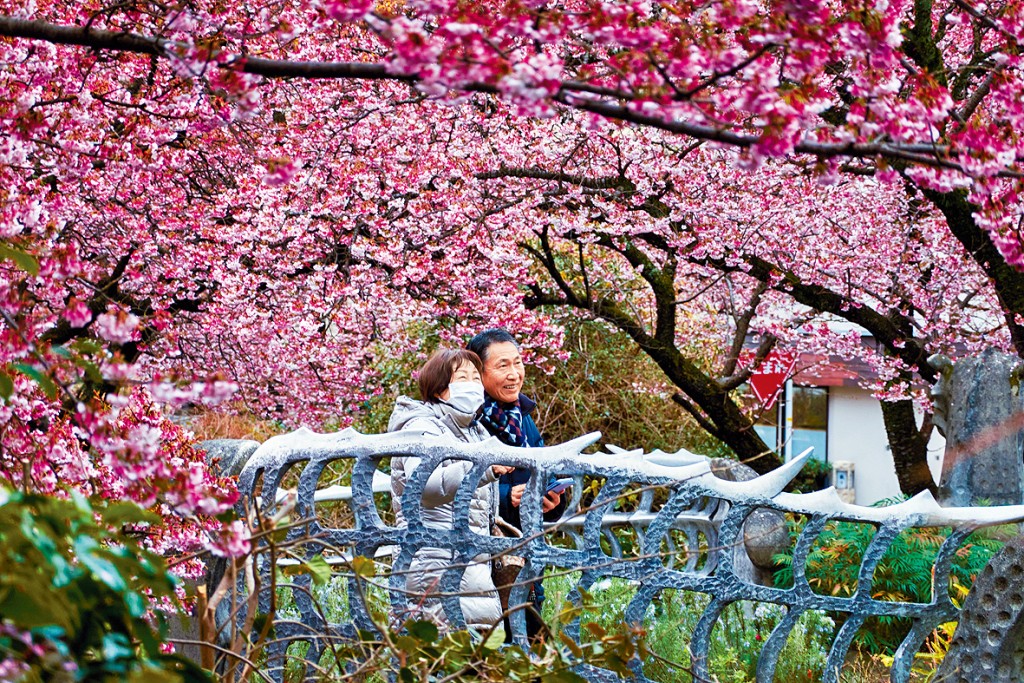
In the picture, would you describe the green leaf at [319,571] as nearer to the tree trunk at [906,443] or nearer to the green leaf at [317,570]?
the green leaf at [317,570]

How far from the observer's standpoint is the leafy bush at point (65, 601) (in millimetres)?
1187

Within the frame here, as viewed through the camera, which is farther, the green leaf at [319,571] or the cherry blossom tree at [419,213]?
the cherry blossom tree at [419,213]

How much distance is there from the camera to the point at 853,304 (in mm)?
8805

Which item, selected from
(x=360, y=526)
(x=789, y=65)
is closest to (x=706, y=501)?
(x=360, y=526)

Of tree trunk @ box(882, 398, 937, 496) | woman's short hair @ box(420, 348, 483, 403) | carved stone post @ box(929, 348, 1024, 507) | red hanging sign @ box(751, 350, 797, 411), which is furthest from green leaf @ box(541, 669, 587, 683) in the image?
red hanging sign @ box(751, 350, 797, 411)

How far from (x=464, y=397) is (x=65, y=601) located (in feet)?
9.88

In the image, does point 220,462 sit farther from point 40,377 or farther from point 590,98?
point 590,98

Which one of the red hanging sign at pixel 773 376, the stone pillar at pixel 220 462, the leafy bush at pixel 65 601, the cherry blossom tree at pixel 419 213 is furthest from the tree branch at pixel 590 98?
the red hanging sign at pixel 773 376

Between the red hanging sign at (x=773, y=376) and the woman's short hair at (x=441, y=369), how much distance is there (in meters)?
8.01

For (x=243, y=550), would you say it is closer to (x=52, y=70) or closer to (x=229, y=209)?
(x=52, y=70)

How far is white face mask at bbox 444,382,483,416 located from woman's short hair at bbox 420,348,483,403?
64 millimetres

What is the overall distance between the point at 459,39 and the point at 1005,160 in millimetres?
1120

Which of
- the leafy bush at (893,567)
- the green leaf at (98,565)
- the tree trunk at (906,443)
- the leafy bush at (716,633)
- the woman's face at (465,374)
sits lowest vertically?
the leafy bush at (716,633)

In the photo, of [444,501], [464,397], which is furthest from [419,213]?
[444,501]
